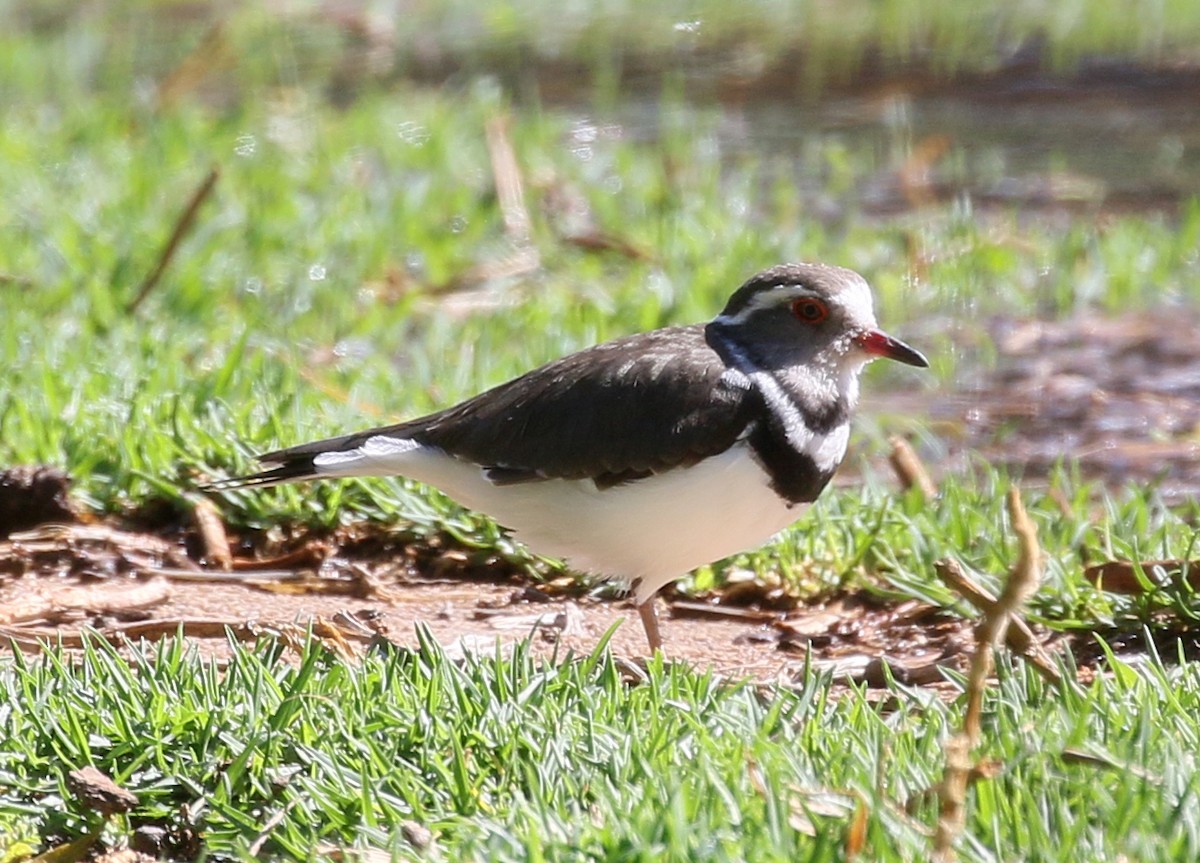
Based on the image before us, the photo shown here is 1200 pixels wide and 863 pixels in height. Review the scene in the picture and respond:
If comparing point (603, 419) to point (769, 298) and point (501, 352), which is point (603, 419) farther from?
point (501, 352)

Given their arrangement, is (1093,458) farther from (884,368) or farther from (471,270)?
(471,270)

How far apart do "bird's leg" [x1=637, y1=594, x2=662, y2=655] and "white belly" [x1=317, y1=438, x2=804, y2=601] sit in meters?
0.02

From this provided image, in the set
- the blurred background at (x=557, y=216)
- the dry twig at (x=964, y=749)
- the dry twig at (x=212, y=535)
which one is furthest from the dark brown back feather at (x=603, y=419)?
the dry twig at (x=964, y=749)

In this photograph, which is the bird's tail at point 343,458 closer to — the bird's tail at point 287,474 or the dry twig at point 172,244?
the bird's tail at point 287,474

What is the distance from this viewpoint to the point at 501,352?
690cm

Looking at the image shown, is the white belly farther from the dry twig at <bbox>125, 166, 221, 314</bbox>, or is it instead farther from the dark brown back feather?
the dry twig at <bbox>125, 166, 221, 314</bbox>

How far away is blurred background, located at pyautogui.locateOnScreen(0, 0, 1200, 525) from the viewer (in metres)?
6.32

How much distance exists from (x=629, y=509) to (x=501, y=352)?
2.48m

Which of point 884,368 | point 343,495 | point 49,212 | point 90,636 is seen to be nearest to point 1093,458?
point 884,368

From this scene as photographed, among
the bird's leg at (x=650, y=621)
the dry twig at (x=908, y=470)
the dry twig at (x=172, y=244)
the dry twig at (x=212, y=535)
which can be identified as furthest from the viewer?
the dry twig at (x=172, y=244)

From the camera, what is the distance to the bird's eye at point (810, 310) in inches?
190

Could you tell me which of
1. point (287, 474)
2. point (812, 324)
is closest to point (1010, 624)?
point (812, 324)

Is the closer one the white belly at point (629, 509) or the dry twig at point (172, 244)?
the white belly at point (629, 509)

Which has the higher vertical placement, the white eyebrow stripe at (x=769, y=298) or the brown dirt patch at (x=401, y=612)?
the white eyebrow stripe at (x=769, y=298)
